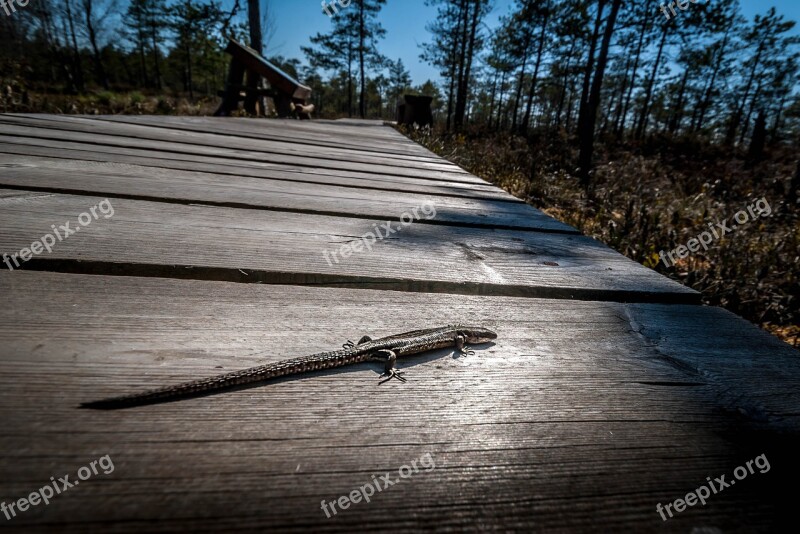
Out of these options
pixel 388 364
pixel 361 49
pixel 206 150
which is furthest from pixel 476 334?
pixel 361 49

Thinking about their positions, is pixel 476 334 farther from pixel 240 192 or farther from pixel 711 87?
pixel 711 87

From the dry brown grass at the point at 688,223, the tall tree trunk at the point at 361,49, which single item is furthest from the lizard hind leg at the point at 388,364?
the tall tree trunk at the point at 361,49

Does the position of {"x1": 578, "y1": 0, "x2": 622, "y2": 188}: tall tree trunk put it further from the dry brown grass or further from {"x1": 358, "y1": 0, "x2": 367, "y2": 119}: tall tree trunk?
{"x1": 358, "y1": 0, "x2": 367, "y2": 119}: tall tree trunk

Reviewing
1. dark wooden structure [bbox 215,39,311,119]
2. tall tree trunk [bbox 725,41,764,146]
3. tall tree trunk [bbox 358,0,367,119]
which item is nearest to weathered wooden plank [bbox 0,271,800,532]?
dark wooden structure [bbox 215,39,311,119]

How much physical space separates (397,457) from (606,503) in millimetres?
372

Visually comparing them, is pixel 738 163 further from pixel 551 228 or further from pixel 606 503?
pixel 606 503

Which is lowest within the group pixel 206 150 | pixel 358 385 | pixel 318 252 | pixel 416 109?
pixel 358 385

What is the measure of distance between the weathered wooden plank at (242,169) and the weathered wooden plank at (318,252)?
2.81 feet

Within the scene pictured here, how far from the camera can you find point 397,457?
2.10ft

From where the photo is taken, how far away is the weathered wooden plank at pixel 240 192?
177 cm

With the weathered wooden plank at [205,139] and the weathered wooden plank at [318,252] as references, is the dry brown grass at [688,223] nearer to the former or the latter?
the weathered wooden plank at [205,139]

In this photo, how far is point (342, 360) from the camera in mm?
926

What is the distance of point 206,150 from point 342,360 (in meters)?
2.99

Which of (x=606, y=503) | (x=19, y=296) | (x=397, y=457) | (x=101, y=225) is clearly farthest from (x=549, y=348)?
(x=101, y=225)
